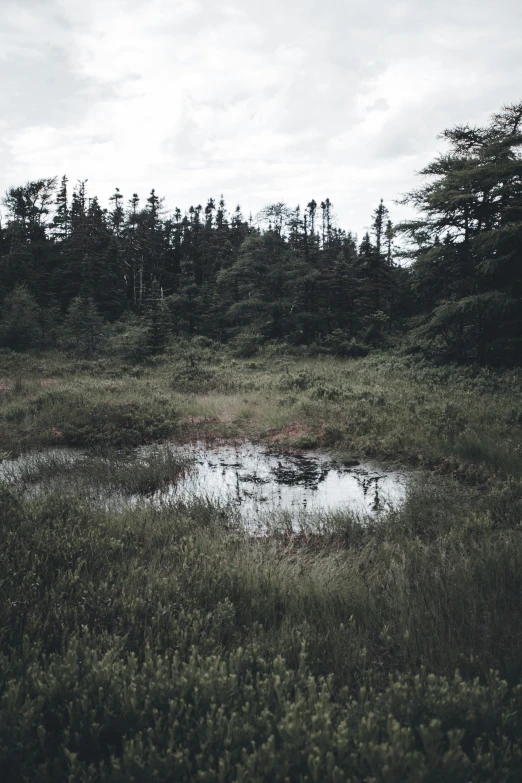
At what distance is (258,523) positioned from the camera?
6648 mm

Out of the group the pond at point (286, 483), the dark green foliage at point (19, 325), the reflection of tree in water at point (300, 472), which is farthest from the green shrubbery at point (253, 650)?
the dark green foliage at point (19, 325)

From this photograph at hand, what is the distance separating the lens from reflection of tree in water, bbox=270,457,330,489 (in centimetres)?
889

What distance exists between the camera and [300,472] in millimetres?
9516

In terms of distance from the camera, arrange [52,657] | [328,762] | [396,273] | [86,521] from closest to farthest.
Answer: [328,762] → [52,657] → [86,521] → [396,273]

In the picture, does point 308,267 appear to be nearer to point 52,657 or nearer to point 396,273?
point 396,273

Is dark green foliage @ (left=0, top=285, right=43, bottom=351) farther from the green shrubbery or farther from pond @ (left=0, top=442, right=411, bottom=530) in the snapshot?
the green shrubbery

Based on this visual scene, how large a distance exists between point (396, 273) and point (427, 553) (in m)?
36.4

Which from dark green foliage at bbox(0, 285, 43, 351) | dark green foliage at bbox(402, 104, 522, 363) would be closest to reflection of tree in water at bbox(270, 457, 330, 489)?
dark green foliage at bbox(402, 104, 522, 363)

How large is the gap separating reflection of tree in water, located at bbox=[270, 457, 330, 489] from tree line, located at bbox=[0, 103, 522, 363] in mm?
11060

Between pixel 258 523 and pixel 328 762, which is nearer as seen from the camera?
pixel 328 762

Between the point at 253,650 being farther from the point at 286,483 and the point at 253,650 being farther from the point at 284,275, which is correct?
the point at 284,275

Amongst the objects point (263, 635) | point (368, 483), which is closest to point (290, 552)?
point (263, 635)

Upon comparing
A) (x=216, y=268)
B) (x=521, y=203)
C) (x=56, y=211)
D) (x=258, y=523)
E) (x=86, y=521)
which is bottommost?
(x=258, y=523)

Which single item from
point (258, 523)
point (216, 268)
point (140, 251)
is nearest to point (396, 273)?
point (216, 268)
